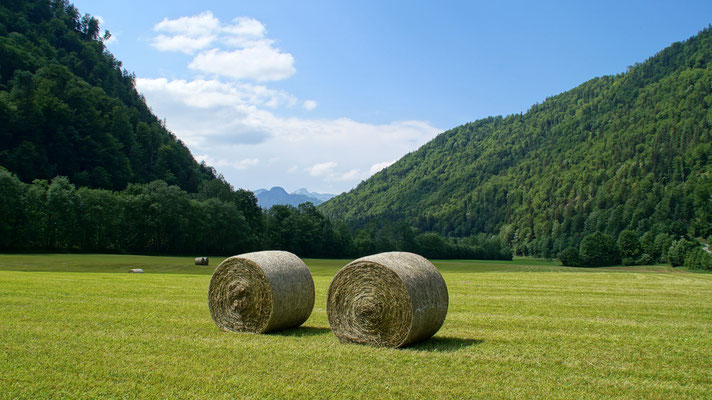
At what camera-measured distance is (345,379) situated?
785 cm

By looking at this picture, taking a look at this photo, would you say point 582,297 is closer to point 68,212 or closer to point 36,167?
point 68,212

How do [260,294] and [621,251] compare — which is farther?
[621,251]

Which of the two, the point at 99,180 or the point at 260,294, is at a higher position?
the point at 99,180

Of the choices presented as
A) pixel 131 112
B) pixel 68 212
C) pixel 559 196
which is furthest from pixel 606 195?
pixel 68 212

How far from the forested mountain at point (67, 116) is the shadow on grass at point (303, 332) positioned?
91.5 metres

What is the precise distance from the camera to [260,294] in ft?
41.1

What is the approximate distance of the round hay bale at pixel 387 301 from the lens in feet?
34.8

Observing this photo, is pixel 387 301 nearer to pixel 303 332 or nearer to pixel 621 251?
pixel 303 332

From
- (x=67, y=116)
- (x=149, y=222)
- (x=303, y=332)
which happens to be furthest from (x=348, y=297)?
(x=67, y=116)

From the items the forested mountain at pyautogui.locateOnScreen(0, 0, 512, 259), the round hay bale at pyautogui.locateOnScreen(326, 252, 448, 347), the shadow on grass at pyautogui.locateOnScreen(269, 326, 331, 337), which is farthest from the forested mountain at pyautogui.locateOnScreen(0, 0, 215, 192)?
the round hay bale at pyautogui.locateOnScreen(326, 252, 448, 347)

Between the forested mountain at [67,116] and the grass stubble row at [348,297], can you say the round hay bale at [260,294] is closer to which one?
the grass stubble row at [348,297]

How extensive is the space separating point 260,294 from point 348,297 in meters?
2.42

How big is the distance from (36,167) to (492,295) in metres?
93.3

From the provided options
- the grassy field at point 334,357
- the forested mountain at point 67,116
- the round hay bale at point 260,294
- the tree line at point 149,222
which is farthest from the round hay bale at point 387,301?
the forested mountain at point 67,116
